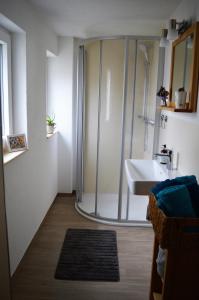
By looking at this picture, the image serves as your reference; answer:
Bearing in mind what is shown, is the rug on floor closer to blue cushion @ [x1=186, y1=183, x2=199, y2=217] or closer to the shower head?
blue cushion @ [x1=186, y1=183, x2=199, y2=217]

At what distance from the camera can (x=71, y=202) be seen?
13.4 ft

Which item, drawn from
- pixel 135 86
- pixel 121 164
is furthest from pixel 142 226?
pixel 135 86

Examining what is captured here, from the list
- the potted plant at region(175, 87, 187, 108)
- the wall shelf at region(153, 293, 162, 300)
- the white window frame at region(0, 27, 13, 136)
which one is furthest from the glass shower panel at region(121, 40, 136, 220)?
the wall shelf at region(153, 293, 162, 300)

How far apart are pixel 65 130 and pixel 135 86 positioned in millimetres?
1270

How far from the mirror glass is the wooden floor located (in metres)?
1.54

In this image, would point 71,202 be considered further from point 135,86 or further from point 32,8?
point 32,8

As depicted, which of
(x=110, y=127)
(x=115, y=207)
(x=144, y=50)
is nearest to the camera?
(x=144, y=50)

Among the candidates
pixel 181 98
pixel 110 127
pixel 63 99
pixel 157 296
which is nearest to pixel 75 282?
pixel 157 296

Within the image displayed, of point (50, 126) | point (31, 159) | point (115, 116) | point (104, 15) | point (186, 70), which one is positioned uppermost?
point (104, 15)

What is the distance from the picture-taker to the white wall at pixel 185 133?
202 centimetres

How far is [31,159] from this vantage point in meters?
2.76

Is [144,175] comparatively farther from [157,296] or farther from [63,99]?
[63,99]

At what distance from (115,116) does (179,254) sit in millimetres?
2212

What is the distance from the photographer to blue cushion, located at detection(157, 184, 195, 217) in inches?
57.1
